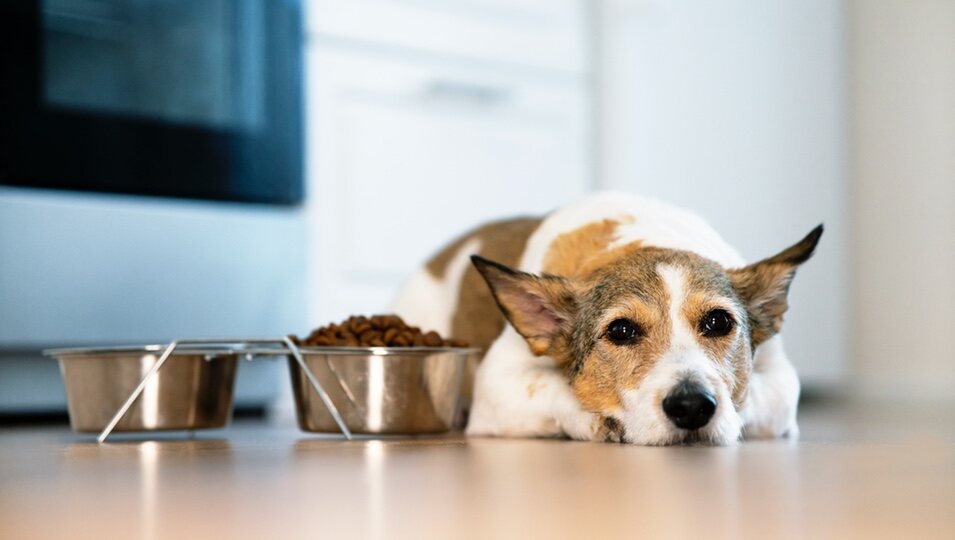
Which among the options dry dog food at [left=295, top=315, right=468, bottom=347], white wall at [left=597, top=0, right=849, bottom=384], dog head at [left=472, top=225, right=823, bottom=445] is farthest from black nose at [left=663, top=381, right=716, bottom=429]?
white wall at [left=597, top=0, right=849, bottom=384]

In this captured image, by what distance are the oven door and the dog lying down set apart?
1.10 metres

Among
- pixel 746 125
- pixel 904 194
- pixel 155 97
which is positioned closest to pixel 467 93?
pixel 155 97

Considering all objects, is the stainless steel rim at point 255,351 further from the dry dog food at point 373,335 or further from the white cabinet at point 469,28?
the white cabinet at point 469,28

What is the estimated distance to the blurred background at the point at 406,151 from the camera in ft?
9.55

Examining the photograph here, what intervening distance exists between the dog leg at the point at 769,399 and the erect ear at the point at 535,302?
1.15 ft

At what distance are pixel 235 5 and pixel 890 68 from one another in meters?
2.97

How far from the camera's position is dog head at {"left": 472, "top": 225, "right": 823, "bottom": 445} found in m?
1.76

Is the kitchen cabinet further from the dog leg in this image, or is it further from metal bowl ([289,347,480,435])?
the dog leg

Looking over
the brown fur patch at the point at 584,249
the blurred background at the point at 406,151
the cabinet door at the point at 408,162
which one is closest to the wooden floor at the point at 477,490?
the brown fur patch at the point at 584,249

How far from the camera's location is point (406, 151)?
136 inches

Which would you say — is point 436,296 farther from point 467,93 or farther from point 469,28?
point 469,28

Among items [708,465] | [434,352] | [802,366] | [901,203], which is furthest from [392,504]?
[901,203]

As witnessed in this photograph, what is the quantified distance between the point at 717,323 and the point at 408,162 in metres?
1.75

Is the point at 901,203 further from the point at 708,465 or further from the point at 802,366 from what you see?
the point at 708,465
